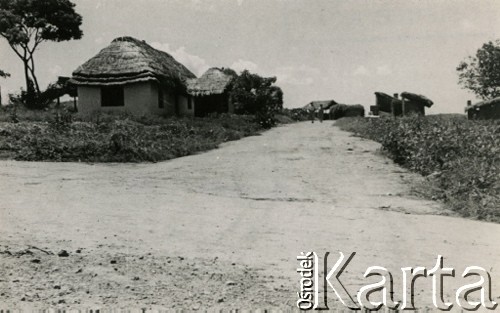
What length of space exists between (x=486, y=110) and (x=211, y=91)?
16.6 metres

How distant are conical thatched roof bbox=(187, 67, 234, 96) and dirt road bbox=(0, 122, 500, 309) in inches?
710

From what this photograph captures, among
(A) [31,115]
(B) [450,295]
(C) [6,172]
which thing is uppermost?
(A) [31,115]

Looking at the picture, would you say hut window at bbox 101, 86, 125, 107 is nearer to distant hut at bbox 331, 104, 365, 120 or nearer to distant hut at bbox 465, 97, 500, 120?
distant hut at bbox 465, 97, 500, 120

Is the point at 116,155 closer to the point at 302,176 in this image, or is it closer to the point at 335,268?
the point at 302,176

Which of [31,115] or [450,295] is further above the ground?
[31,115]

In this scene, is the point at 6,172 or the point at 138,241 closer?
the point at 138,241

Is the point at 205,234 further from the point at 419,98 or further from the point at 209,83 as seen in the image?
the point at 419,98

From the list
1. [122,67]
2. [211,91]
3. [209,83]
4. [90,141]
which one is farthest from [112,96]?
[90,141]

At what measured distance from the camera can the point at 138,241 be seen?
5465 mm

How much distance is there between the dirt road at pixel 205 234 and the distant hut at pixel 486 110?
2259 centimetres

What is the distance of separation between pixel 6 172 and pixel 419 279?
8.18 m

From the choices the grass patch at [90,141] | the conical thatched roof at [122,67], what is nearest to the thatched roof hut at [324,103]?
the conical thatched roof at [122,67]

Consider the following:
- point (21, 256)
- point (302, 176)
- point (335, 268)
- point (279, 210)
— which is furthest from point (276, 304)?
point (302, 176)

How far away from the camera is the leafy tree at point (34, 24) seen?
25609 millimetres
